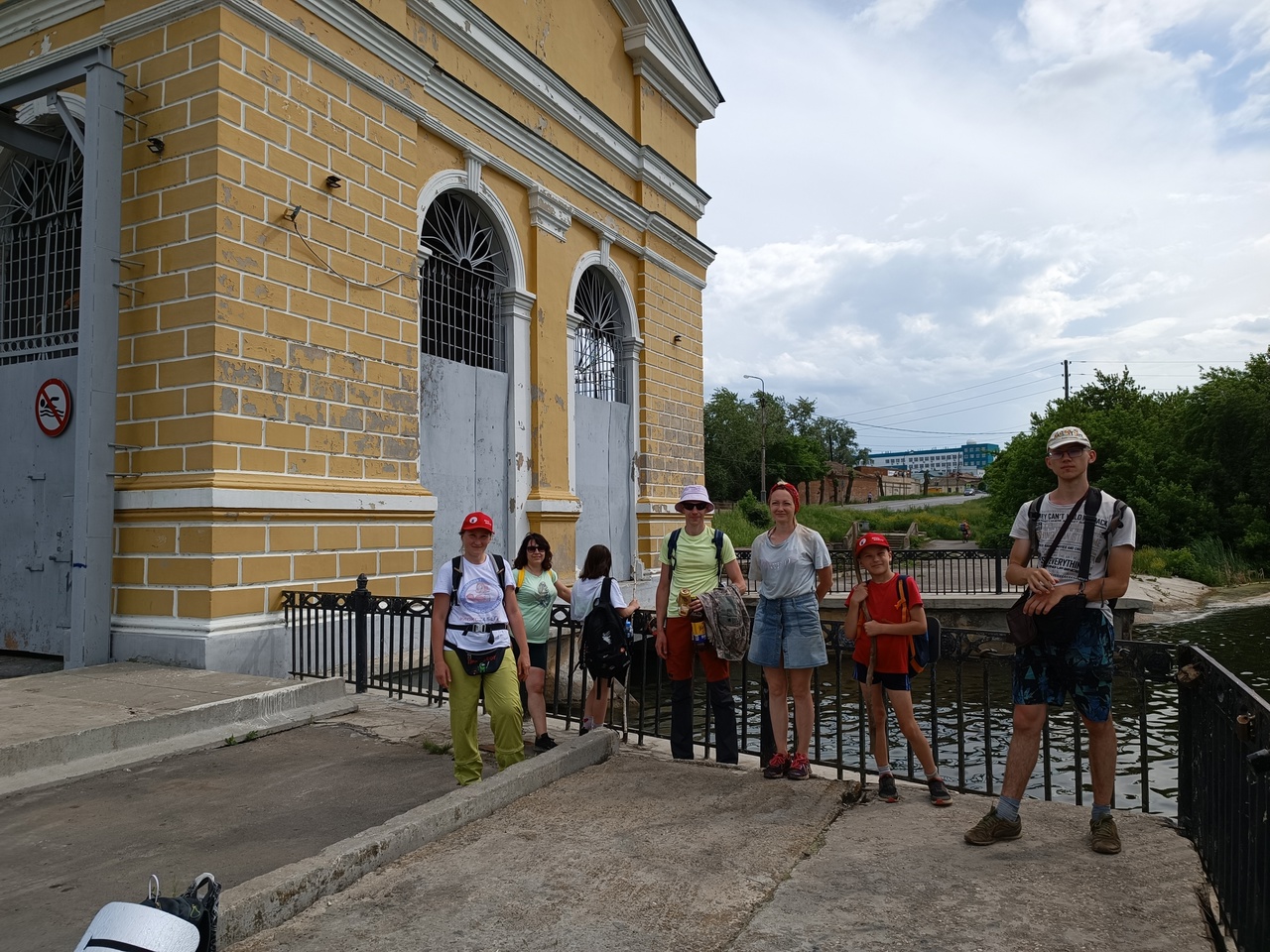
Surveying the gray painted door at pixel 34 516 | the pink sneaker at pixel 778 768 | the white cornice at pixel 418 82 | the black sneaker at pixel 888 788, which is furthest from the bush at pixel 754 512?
the black sneaker at pixel 888 788

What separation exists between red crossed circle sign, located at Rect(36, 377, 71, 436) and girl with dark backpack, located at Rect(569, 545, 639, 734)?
5.65 metres

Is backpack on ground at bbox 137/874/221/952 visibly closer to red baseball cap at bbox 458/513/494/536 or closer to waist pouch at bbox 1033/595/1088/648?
red baseball cap at bbox 458/513/494/536

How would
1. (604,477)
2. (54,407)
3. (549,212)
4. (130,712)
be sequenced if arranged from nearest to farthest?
(130,712) < (54,407) < (549,212) < (604,477)

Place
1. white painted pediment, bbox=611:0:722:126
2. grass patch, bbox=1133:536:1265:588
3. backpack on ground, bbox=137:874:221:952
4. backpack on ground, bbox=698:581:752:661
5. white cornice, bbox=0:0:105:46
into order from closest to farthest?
backpack on ground, bbox=137:874:221:952 < backpack on ground, bbox=698:581:752:661 < white cornice, bbox=0:0:105:46 < white painted pediment, bbox=611:0:722:126 < grass patch, bbox=1133:536:1265:588

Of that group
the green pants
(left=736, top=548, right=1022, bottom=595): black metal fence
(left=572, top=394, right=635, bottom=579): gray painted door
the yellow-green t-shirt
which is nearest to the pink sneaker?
the yellow-green t-shirt

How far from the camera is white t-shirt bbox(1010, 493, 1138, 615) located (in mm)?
4167

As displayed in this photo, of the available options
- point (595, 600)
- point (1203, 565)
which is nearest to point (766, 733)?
point (595, 600)

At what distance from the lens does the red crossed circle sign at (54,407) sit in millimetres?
9031

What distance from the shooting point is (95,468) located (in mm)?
8656

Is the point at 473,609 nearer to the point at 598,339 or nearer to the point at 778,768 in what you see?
the point at 778,768

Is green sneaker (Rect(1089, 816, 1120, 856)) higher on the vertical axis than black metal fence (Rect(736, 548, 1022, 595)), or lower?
lower

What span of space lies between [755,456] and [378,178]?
54934mm

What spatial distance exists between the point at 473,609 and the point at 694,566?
1.54 metres

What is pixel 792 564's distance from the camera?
5.66m
